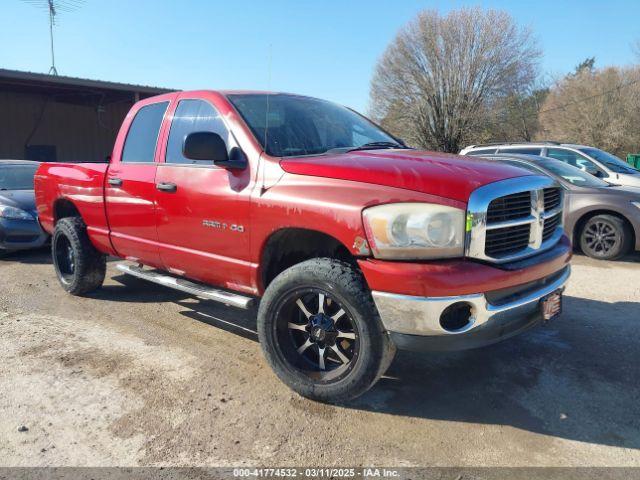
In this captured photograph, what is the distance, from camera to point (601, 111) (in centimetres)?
3512

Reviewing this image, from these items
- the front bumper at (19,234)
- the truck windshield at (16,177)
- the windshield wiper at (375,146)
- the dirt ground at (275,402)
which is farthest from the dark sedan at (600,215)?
the truck windshield at (16,177)

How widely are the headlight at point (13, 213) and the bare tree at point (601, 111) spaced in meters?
36.1

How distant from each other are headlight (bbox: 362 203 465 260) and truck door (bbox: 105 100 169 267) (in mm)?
2249

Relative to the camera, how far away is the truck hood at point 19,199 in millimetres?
7551

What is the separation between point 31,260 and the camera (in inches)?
292

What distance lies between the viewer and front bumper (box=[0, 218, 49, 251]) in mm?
7262

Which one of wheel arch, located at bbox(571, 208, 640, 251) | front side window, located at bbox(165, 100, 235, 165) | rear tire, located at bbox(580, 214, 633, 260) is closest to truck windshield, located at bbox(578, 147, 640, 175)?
wheel arch, located at bbox(571, 208, 640, 251)

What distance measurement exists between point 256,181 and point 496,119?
36.0 meters

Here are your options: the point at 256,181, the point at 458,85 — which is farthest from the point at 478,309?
the point at 458,85

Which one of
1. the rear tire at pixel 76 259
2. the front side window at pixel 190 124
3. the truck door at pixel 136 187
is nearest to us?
the front side window at pixel 190 124

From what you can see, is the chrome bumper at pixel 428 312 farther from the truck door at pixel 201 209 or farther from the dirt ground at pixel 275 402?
the truck door at pixel 201 209

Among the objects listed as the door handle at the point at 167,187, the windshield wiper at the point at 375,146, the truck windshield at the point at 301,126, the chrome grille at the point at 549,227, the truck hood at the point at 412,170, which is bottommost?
the chrome grille at the point at 549,227

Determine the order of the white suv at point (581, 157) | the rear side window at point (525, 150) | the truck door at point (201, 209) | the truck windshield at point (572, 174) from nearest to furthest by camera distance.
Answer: the truck door at point (201, 209)
the truck windshield at point (572, 174)
the white suv at point (581, 157)
the rear side window at point (525, 150)

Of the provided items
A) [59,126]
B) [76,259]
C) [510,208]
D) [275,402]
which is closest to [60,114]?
[59,126]
